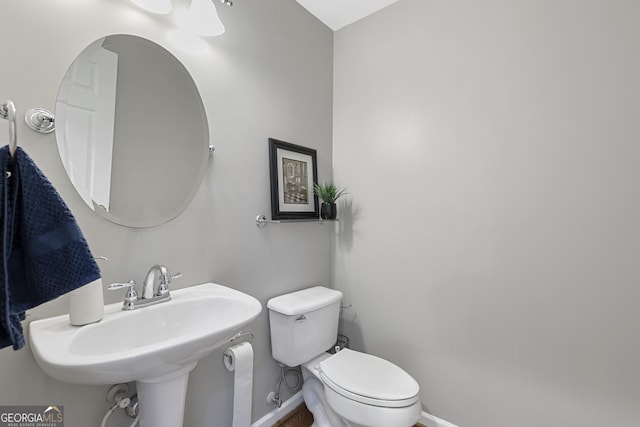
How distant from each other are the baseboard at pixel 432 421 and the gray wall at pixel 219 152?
0.86 meters

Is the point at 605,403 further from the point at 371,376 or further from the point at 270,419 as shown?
the point at 270,419

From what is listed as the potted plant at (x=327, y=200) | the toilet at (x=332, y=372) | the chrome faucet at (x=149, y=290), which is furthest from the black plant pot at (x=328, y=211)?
the chrome faucet at (x=149, y=290)

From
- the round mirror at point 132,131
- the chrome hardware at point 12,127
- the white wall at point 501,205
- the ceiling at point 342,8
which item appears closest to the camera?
the chrome hardware at point 12,127

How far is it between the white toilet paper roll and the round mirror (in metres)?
0.65

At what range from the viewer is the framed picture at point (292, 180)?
1526mm

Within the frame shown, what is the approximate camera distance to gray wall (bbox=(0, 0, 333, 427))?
834 millimetres

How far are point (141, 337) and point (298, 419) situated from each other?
1119 mm

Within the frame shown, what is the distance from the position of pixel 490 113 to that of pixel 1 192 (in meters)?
1.76

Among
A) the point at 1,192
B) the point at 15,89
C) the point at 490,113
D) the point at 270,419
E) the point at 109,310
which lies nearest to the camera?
the point at 1,192

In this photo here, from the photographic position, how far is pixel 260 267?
147 cm

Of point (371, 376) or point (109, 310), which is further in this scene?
point (371, 376)

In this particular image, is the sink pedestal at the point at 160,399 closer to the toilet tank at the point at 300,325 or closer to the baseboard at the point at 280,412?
the toilet tank at the point at 300,325

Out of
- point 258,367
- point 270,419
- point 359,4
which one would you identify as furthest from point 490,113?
point 270,419

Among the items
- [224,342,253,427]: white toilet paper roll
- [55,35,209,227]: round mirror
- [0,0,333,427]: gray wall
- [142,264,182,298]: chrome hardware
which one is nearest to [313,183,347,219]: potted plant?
[0,0,333,427]: gray wall
